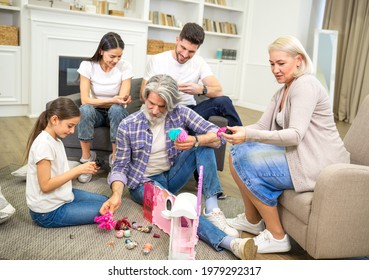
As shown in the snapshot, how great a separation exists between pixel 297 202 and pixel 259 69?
485 centimetres

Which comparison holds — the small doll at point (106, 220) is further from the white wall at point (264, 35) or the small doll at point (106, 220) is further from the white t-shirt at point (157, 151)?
the white wall at point (264, 35)

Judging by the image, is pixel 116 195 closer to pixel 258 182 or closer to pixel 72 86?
pixel 258 182

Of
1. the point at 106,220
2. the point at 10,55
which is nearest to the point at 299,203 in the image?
the point at 106,220

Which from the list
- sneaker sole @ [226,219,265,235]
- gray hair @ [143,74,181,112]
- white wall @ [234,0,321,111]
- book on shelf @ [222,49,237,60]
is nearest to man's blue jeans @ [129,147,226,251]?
sneaker sole @ [226,219,265,235]

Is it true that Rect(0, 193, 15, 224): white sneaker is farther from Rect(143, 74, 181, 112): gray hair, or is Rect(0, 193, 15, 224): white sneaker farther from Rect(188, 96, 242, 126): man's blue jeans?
Rect(188, 96, 242, 126): man's blue jeans

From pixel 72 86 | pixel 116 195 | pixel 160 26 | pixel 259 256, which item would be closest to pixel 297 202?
pixel 259 256

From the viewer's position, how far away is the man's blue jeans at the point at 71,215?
2059mm

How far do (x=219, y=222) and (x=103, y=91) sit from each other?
141 cm

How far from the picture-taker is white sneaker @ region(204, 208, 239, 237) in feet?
6.93

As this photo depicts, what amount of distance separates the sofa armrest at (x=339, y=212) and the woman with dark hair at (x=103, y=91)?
1492mm

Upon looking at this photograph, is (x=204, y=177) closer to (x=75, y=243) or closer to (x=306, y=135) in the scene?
(x=306, y=135)

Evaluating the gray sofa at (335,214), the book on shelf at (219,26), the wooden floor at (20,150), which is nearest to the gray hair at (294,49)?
the gray sofa at (335,214)

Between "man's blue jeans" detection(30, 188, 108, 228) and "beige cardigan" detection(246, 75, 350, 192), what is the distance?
0.87 m

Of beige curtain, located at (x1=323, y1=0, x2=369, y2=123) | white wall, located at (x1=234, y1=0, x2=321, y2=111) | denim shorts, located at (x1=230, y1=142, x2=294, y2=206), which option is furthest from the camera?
white wall, located at (x1=234, y1=0, x2=321, y2=111)
